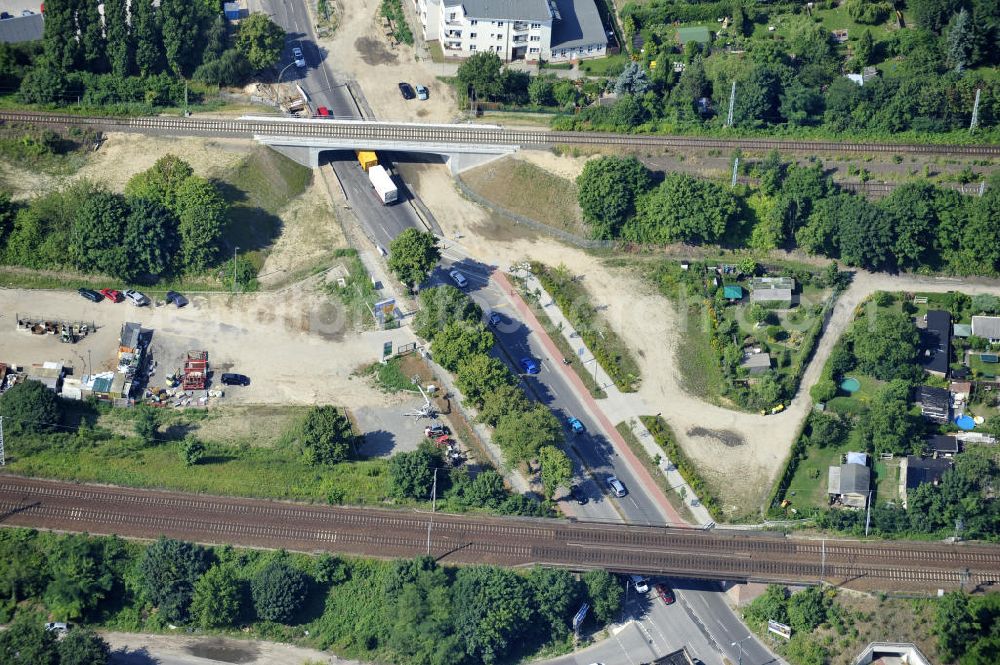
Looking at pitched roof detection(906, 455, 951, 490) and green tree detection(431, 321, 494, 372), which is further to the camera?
green tree detection(431, 321, 494, 372)

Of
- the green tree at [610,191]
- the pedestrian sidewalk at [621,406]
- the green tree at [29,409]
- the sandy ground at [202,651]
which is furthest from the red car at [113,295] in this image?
the green tree at [610,191]

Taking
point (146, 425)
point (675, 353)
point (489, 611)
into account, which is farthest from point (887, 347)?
point (146, 425)

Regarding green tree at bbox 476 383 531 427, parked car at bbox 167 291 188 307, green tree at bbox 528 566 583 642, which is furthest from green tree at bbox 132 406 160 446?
green tree at bbox 528 566 583 642

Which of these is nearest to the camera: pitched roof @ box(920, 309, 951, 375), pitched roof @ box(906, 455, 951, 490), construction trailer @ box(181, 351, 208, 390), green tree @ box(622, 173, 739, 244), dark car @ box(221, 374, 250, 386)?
pitched roof @ box(906, 455, 951, 490)

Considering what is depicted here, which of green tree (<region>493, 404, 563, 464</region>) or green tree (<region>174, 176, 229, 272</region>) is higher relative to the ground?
green tree (<region>174, 176, 229, 272</region>)

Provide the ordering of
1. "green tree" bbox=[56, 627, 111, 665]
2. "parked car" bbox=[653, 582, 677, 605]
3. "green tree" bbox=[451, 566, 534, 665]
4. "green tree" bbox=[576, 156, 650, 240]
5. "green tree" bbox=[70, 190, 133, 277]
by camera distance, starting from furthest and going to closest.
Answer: "green tree" bbox=[576, 156, 650, 240], "green tree" bbox=[70, 190, 133, 277], "parked car" bbox=[653, 582, 677, 605], "green tree" bbox=[451, 566, 534, 665], "green tree" bbox=[56, 627, 111, 665]

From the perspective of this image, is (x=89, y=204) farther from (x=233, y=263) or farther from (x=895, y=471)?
(x=895, y=471)

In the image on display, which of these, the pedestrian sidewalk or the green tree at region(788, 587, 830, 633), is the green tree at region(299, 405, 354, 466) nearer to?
the pedestrian sidewalk
